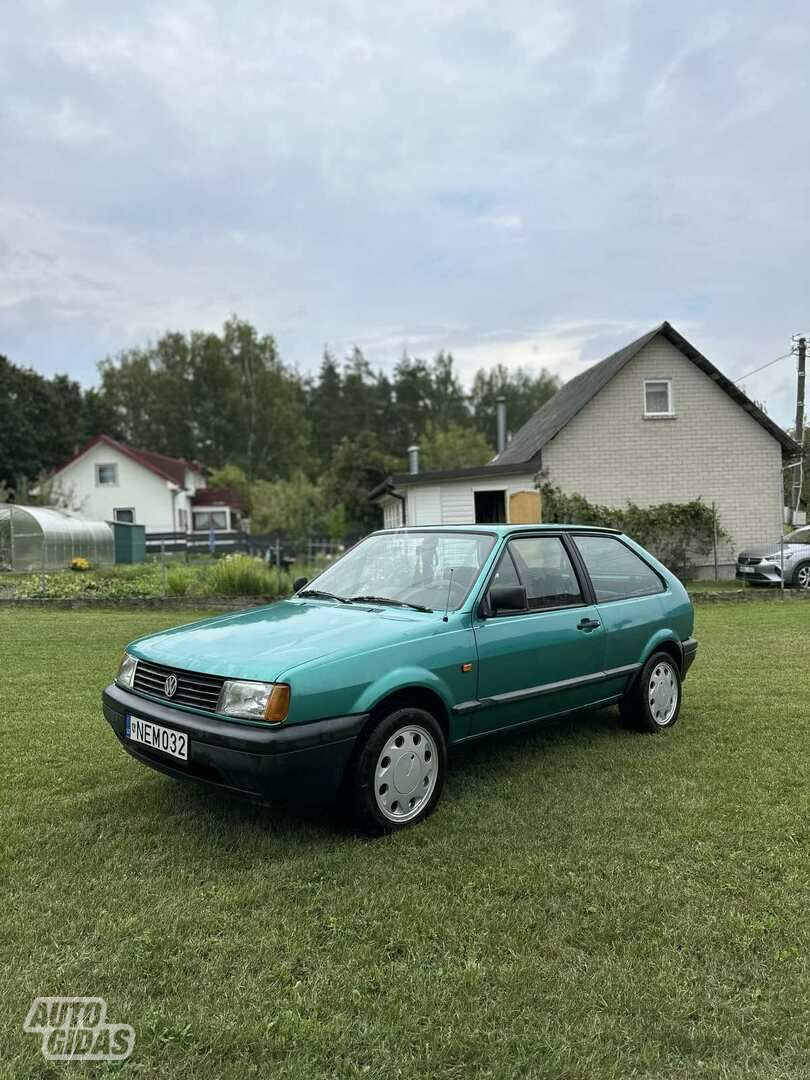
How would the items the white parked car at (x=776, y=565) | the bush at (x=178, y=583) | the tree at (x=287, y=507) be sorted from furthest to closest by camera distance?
the tree at (x=287, y=507), the white parked car at (x=776, y=565), the bush at (x=178, y=583)

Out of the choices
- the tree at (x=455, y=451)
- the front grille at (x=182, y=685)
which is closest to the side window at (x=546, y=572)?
the front grille at (x=182, y=685)

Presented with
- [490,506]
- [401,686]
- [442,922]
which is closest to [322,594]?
[401,686]

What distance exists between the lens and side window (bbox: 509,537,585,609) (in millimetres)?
4668

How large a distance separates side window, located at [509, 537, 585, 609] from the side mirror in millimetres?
400

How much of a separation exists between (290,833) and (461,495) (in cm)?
1661

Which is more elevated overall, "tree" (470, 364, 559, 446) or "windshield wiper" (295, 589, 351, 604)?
"tree" (470, 364, 559, 446)

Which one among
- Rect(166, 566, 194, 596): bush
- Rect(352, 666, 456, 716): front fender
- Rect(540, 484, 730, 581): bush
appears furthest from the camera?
Rect(540, 484, 730, 581): bush

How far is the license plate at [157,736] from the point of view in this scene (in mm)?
3516

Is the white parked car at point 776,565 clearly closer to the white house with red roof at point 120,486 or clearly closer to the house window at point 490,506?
the house window at point 490,506

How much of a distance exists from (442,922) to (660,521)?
52.4ft

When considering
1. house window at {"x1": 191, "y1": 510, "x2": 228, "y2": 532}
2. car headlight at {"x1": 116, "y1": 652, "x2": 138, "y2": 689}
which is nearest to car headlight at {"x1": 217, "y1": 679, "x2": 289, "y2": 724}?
car headlight at {"x1": 116, "y1": 652, "x2": 138, "y2": 689}

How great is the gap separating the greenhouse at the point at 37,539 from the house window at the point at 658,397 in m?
16.1

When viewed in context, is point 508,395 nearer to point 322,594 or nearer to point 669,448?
point 669,448

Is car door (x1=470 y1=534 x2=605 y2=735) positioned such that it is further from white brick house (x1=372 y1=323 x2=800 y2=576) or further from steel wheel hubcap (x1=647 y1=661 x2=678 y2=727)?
white brick house (x1=372 y1=323 x2=800 y2=576)
